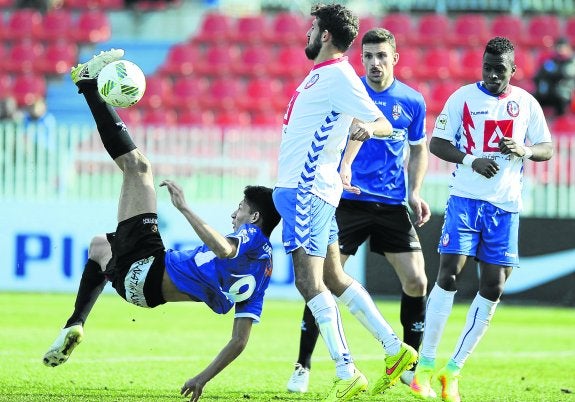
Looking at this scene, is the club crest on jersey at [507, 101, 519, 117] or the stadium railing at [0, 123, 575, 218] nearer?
the club crest on jersey at [507, 101, 519, 117]

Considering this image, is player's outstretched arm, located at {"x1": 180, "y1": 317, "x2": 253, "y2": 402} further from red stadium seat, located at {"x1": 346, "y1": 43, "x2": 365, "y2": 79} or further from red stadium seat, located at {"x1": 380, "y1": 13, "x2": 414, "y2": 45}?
red stadium seat, located at {"x1": 380, "y1": 13, "x2": 414, "y2": 45}

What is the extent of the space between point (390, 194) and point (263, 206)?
1.73 meters

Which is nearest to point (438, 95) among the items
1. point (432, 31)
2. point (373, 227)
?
point (432, 31)

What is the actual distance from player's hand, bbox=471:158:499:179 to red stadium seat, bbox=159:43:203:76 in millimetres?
14891

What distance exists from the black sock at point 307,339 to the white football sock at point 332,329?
1.29m

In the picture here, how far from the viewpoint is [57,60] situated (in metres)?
22.6

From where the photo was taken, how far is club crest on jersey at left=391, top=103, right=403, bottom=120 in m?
8.66

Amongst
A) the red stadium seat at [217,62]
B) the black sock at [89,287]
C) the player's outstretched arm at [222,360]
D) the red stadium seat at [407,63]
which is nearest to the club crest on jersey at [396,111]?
the player's outstretched arm at [222,360]

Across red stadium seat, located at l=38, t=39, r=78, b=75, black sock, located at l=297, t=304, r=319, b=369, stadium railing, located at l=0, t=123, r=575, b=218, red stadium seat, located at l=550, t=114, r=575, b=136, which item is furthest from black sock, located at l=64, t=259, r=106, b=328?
red stadium seat, located at l=38, t=39, r=78, b=75

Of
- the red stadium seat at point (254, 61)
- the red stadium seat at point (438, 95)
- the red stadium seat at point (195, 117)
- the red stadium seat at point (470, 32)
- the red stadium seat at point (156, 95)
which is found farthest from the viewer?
the red stadium seat at point (470, 32)

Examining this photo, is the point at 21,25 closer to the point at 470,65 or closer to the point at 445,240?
the point at 470,65

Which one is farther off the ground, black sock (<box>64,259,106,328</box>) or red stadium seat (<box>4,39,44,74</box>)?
red stadium seat (<box>4,39,44,74</box>)

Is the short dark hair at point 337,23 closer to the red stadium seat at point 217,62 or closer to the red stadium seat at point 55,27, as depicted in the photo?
the red stadium seat at point 217,62

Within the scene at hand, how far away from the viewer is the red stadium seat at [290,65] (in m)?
21.5
